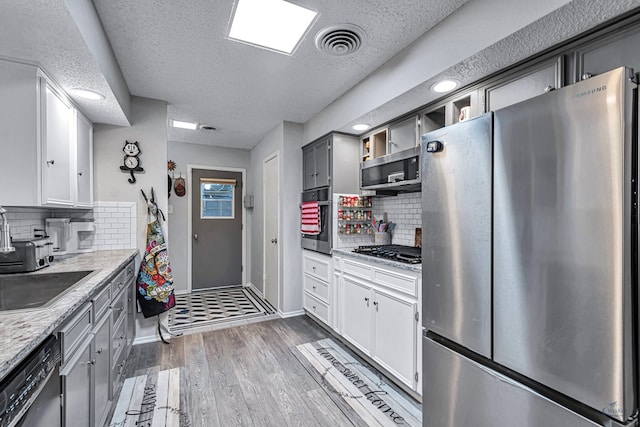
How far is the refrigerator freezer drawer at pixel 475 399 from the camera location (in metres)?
1.12

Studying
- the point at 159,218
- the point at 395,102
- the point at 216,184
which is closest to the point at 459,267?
the point at 395,102

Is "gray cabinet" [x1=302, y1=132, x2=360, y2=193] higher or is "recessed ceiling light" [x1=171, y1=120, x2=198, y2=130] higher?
"recessed ceiling light" [x1=171, y1=120, x2=198, y2=130]

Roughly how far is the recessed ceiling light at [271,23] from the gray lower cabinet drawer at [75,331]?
1.72 meters

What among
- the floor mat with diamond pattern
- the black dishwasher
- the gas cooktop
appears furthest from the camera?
the floor mat with diamond pattern

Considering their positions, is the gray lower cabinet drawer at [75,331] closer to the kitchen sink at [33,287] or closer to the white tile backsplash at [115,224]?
the kitchen sink at [33,287]

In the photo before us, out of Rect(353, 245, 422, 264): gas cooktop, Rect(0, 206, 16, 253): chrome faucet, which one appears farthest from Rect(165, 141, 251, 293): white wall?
Rect(353, 245, 422, 264): gas cooktop

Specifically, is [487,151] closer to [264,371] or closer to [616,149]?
[616,149]

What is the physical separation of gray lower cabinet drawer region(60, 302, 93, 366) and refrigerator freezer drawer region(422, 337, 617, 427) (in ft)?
5.42

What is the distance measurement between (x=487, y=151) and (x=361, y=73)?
146 centimetres

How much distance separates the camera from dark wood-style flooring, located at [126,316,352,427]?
1.92 m

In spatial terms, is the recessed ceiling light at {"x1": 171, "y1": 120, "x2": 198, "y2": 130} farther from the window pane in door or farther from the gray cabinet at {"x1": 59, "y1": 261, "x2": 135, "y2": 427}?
the gray cabinet at {"x1": 59, "y1": 261, "x2": 135, "y2": 427}

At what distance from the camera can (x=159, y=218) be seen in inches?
117

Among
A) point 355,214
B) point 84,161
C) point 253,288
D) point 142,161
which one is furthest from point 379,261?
point 253,288

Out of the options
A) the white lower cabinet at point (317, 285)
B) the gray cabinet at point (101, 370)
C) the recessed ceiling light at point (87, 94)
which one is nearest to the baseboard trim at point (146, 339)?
the gray cabinet at point (101, 370)
